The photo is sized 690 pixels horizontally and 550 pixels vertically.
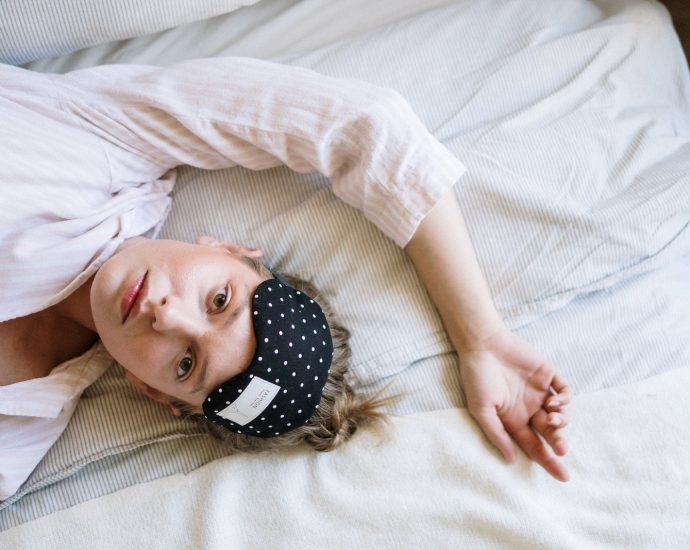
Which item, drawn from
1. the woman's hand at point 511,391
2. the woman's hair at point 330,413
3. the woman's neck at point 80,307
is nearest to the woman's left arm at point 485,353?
the woman's hand at point 511,391

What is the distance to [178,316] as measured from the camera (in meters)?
0.90

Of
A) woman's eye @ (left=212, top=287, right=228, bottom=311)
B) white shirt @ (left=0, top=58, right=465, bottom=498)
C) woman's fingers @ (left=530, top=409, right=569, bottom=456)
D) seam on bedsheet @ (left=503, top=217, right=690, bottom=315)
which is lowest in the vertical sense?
woman's fingers @ (left=530, top=409, right=569, bottom=456)

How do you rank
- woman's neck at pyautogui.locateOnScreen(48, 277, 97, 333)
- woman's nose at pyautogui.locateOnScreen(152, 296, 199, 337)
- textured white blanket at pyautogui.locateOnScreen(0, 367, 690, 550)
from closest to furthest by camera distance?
1. woman's nose at pyautogui.locateOnScreen(152, 296, 199, 337)
2. textured white blanket at pyautogui.locateOnScreen(0, 367, 690, 550)
3. woman's neck at pyautogui.locateOnScreen(48, 277, 97, 333)

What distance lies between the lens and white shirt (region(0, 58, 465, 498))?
1.02m

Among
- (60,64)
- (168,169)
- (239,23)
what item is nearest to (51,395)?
(168,169)

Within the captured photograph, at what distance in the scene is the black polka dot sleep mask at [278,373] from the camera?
92cm

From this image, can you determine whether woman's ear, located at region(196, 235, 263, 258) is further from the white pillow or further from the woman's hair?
the white pillow

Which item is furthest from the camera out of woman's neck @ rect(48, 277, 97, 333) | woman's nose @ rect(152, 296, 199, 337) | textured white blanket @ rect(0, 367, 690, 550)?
woman's neck @ rect(48, 277, 97, 333)

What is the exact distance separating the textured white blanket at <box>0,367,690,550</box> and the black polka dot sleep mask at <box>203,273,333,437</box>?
0.14m

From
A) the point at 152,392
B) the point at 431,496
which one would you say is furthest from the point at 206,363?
the point at 431,496

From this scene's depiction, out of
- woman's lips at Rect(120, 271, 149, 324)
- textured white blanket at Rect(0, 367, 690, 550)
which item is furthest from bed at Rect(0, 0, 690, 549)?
woman's lips at Rect(120, 271, 149, 324)

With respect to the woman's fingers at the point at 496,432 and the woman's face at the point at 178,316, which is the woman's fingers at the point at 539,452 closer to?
the woman's fingers at the point at 496,432

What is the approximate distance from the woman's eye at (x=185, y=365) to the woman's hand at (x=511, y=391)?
1.51 ft

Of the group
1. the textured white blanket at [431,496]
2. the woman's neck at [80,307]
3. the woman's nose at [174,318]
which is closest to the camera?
the woman's nose at [174,318]
